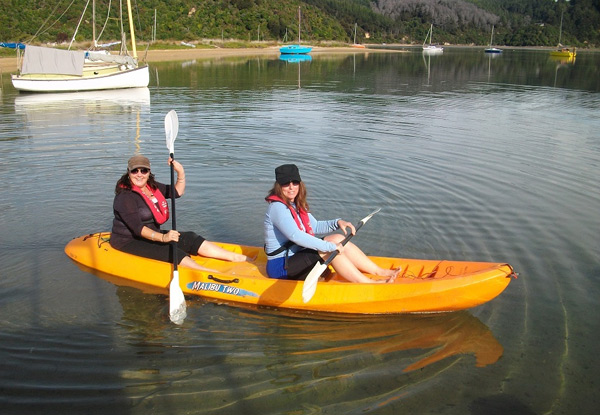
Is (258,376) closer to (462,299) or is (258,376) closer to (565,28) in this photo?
(462,299)

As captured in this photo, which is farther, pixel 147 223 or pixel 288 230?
pixel 147 223

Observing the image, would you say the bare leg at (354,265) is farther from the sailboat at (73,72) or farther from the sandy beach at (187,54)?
the sandy beach at (187,54)

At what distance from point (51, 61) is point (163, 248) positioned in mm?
21374

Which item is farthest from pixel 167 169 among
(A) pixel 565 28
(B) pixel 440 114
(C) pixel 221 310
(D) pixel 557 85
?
(A) pixel 565 28

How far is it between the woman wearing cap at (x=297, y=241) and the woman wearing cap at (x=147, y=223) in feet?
3.31

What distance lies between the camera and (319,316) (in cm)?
564

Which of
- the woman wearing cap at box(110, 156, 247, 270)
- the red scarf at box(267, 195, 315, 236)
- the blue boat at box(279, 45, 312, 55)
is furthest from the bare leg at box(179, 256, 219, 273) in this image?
the blue boat at box(279, 45, 312, 55)

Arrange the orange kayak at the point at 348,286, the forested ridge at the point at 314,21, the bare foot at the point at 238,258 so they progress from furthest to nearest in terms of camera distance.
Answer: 1. the forested ridge at the point at 314,21
2. the bare foot at the point at 238,258
3. the orange kayak at the point at 348,286

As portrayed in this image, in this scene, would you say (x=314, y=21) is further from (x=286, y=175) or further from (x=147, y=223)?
(x=286, y=175)

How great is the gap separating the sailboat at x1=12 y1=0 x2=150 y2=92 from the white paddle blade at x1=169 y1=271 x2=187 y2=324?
2167cm

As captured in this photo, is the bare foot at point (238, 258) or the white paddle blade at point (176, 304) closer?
the white paddle blade at point (176, 304)

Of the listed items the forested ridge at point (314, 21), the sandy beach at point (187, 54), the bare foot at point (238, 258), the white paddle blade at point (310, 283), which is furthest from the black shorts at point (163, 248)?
the sandy beach at point (187, 54)

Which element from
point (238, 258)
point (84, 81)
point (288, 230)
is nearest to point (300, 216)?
point (288, 230)

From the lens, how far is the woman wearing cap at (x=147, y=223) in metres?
6.06
